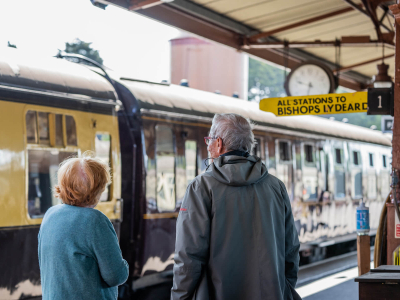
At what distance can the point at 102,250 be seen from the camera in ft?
9.76

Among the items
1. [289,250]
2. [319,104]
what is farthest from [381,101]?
[289,250]

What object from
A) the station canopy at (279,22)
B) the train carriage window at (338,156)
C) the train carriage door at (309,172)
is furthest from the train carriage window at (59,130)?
the train carriage window at (338,156)

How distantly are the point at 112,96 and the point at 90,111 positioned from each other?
56cm

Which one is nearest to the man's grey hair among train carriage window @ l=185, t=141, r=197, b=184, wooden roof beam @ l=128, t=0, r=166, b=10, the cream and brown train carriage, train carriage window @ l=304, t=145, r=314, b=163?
the cream and brown train carriage

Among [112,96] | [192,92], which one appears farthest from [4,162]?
[192,92]

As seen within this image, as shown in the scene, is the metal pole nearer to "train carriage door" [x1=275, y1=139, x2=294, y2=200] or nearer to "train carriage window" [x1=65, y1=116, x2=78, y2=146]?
"train carriage window" [x1=65, y1=116, x2=78, y2=146]

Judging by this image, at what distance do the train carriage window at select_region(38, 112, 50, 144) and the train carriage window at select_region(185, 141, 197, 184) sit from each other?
8.50ft

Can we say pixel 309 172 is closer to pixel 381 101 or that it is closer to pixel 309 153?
pixel 309 153

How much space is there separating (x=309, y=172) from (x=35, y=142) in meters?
7.43

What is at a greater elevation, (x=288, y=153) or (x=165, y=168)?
(x=288, y=153)

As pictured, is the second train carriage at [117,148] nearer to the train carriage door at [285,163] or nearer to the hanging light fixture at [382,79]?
the train carriage door at [285,163]

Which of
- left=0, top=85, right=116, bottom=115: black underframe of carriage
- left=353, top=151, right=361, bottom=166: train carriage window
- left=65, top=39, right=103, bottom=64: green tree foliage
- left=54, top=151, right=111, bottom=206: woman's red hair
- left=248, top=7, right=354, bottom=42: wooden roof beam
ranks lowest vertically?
left=54, top=151, right=111, bottom=206: woman's red hair

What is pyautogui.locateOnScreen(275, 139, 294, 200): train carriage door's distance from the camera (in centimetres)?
1114

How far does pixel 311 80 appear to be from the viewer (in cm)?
944
